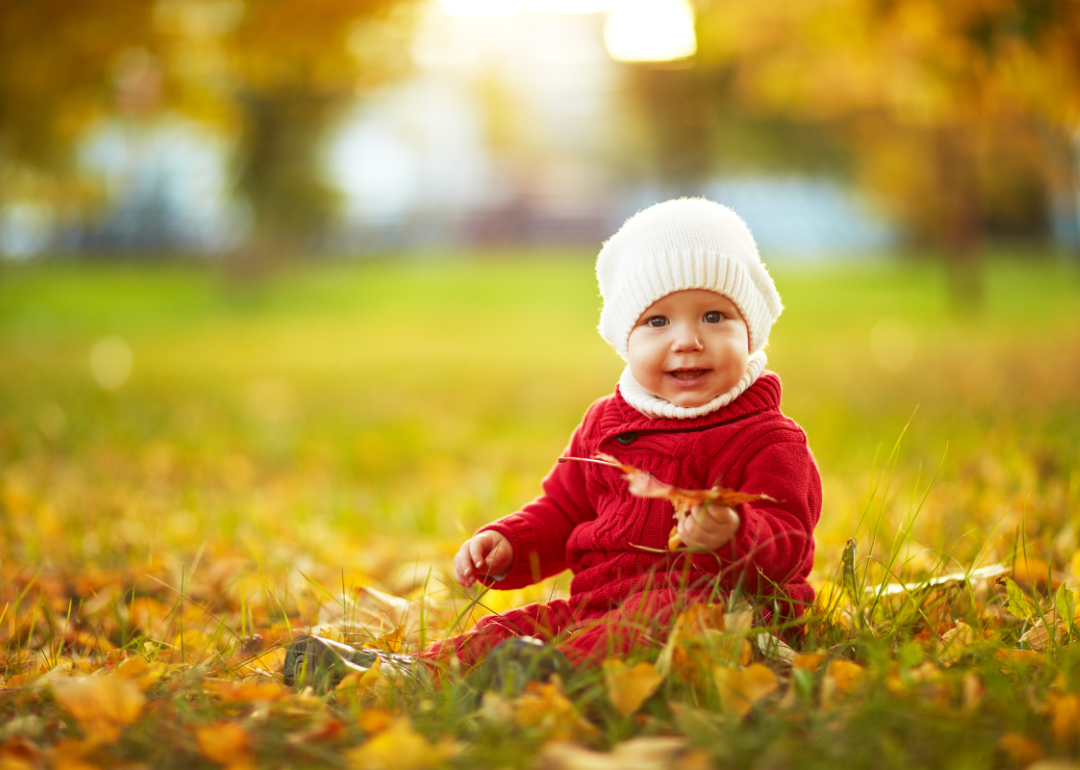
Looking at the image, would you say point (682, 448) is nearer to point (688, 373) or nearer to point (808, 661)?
point (688, 373)

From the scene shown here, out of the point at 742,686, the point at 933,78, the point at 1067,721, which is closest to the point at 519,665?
the point at 742,686

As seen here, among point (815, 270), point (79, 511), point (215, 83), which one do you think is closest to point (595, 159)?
point (815, 270)

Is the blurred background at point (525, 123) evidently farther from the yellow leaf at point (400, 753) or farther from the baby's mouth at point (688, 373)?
the yellow leaf at point (400, 753)

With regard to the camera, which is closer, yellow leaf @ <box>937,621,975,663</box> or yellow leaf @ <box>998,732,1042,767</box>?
yellow leaf @ <box>998,732,1042,767</box>

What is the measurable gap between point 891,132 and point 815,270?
833 cm

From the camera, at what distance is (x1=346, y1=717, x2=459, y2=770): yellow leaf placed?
1.46 metres

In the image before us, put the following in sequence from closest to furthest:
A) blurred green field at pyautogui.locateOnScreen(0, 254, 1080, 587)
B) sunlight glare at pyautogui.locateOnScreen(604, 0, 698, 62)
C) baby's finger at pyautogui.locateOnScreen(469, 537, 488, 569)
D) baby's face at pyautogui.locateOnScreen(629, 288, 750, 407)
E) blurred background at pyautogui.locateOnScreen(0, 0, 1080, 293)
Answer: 1. baby's face at pyautogui.locateOnScreen(629, 288, 750, 407)
2. baby's finger at pyautogui.locateOnScreen(469, 537, 488, 569)
3. blurred green field at pyautogui.locateOnScreen(0, 254, 1080, 587)
4. sunlight glare at pyautogui.locateOnScreen(604, 0, 698, 62)
5. blurred background at pyautogui.locateOnScreen(0, 0, 1080, 293)

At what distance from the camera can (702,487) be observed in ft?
6.63

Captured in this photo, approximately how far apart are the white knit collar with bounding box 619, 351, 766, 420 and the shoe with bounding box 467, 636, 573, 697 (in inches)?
21.3

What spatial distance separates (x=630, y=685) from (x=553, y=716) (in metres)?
0.14

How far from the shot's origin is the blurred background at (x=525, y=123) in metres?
6.91

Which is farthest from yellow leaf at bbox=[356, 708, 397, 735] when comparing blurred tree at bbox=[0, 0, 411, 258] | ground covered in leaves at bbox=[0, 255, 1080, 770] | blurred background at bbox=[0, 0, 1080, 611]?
blurred tree at bbox=[0, 0, 411, 258]

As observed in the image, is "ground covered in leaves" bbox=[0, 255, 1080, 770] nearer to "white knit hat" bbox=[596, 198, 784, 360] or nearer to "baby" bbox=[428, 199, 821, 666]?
"baby" bbox=[428, 199, 821, 666]

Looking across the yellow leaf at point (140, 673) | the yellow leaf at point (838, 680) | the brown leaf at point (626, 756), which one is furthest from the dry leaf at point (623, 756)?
the yellow leaf at point (140, 673)
